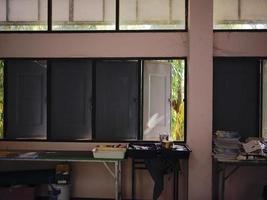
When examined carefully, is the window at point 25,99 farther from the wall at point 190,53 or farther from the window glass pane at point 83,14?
the window glass pane at point 83,14

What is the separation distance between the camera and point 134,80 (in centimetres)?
495

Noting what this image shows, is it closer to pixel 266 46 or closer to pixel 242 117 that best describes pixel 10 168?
pixel 242 117

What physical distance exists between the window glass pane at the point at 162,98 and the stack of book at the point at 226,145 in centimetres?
61

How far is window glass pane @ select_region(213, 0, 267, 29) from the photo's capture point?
4871 millimetres

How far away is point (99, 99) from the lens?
4973 mm

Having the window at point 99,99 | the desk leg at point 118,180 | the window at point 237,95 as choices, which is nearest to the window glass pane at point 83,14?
the window at point 99,99

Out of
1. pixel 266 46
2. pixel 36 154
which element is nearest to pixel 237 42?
pixel 266 46

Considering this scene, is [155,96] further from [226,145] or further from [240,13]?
[240,13]

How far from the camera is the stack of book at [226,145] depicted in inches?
172

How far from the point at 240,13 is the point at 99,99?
2.39m

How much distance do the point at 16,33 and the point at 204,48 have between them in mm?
2744

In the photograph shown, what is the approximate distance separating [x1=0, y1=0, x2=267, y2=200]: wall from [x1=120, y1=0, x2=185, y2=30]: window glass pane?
0.15 metres

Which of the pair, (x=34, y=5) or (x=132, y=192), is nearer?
(x=132, y=192)

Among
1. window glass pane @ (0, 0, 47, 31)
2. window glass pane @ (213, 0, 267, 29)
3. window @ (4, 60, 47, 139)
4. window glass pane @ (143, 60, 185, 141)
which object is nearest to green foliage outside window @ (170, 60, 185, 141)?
window glass pane @ (143, 60, 185, 141)
